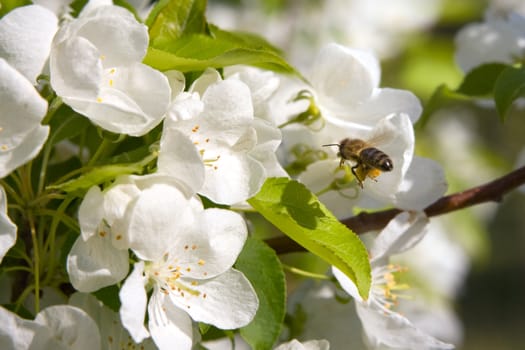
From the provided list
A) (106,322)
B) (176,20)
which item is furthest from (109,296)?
(176,20)

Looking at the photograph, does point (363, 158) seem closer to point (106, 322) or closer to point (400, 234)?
point (400, 234)

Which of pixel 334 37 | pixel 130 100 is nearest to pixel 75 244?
pixel 130 100

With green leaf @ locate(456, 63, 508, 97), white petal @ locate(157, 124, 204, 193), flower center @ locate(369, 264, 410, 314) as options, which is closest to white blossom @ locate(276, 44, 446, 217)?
flower center @ locate(369, 264, 410, 314)

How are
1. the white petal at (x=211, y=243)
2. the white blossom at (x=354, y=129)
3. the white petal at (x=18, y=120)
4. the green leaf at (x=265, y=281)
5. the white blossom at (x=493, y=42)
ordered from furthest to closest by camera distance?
the white blossom at (x=493, y=42), the white blossom at (x=354, y=129), the green leaf at (x=265, y=281), the white petal at (x=211, y=243), the white petal at (x=18, y=120)

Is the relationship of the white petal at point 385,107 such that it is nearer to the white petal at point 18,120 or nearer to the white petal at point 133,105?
the white petal at point 133,105

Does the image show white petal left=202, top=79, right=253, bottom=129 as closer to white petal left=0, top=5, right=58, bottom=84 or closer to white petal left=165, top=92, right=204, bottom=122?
white petal left=165, top=92, right=204, bottom=122

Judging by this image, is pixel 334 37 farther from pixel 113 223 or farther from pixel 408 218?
pixel 113 223

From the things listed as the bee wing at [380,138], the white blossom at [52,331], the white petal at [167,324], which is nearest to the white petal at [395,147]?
the bee wing at [380,138]
